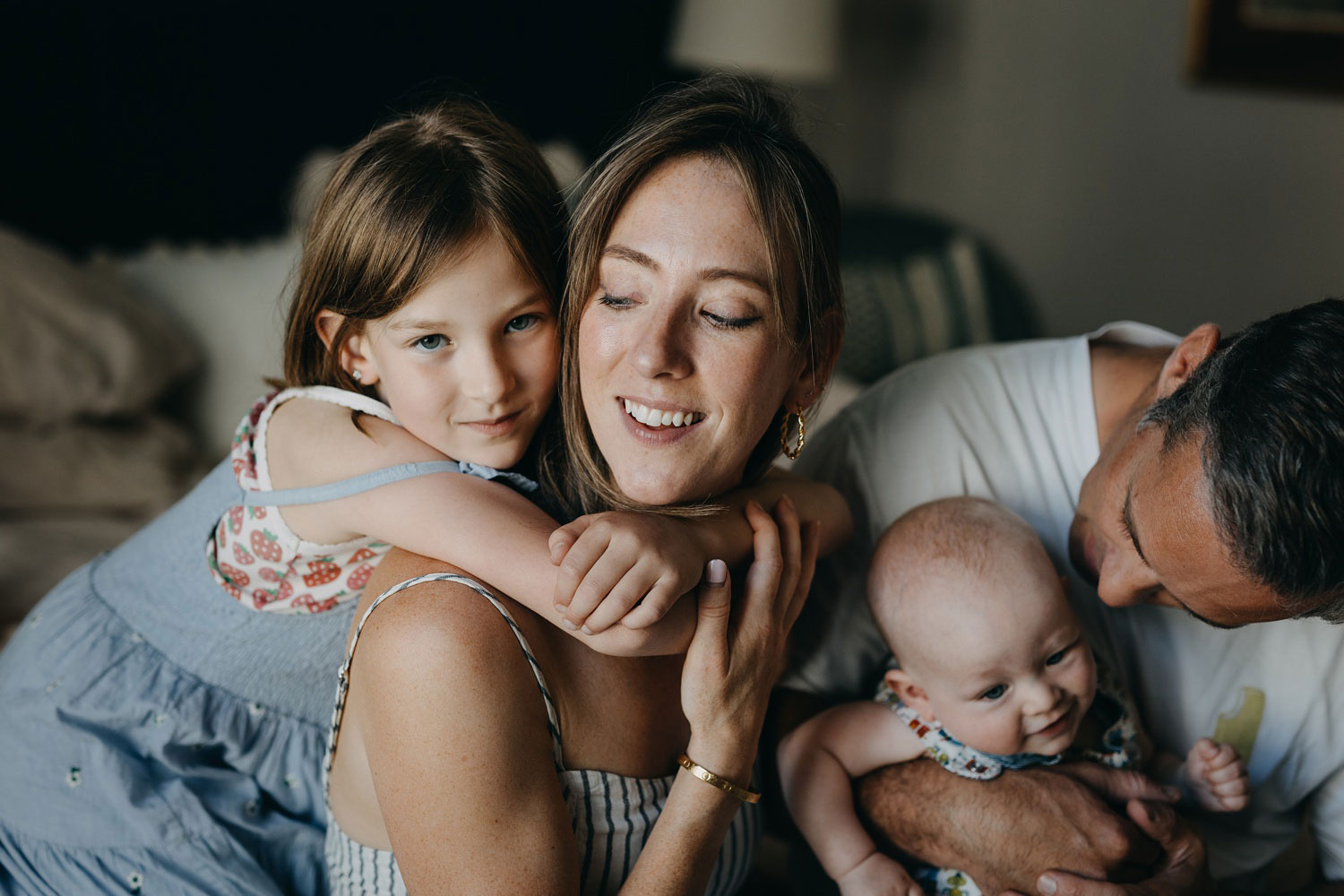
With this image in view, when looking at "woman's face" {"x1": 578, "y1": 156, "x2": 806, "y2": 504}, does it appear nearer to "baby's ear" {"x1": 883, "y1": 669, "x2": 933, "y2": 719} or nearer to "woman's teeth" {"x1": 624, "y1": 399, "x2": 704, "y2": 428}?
"woman's teeth" {"x1": 624, "y1": 399, "x2": 704, "y2": 428}

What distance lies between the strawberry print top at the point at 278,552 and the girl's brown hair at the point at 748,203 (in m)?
0.29

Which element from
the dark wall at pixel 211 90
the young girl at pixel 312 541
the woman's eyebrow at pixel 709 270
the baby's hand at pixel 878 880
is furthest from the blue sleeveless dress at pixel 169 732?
the dark wall at pixel 211 90

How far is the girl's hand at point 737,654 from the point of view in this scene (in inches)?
46.8

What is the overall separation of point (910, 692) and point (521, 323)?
0.75 meters

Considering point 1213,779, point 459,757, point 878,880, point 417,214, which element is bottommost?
point 878,880

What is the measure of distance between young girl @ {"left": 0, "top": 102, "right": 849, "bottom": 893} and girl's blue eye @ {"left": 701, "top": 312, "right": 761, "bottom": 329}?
0.24 meters

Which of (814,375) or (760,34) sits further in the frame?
(760,34)

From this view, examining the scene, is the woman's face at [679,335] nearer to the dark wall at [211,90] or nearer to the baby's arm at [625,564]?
the baby's arm at [625,564]

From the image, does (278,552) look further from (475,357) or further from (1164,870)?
(1164,870)

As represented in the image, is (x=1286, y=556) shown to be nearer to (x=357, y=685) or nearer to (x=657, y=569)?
(x=657, y=569)

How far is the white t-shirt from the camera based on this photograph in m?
1.55

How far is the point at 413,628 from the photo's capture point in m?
1.04

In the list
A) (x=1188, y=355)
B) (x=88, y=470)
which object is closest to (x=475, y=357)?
(x=1188, y=355)

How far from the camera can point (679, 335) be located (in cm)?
118
